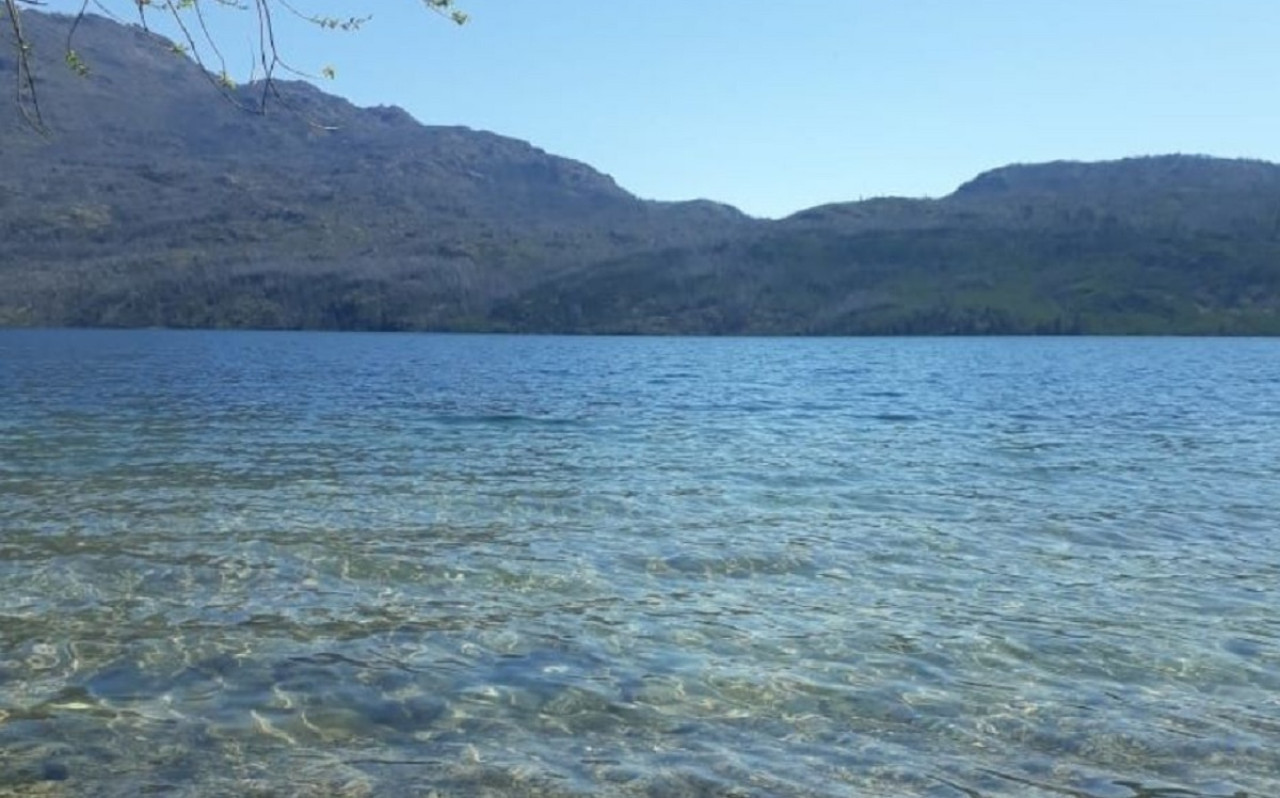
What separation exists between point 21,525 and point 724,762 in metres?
16.3

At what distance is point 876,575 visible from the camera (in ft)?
59.1

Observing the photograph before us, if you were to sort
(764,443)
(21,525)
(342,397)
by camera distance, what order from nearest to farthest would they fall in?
(21,525), (764,443), (342,397)

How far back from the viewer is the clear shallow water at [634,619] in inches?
407

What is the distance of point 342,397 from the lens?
61062 millimetres

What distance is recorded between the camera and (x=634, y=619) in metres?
15.1

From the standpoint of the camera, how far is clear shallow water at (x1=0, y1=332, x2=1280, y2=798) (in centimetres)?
1034

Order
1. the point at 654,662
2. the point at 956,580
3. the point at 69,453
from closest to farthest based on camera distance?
1. the point at 654,662
2. the point at 956,580
3. the point at 69,453

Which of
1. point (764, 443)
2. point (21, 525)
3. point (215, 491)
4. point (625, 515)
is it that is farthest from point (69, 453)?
point (764, 443)

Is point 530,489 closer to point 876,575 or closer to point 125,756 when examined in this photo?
point 876,575

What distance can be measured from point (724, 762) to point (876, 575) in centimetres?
823

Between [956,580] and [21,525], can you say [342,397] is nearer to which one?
[21,525]

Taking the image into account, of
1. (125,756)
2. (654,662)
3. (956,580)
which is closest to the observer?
(125,756)

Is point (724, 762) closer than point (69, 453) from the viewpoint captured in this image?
Yes

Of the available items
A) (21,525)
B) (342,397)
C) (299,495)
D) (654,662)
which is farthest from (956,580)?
(342,397)
